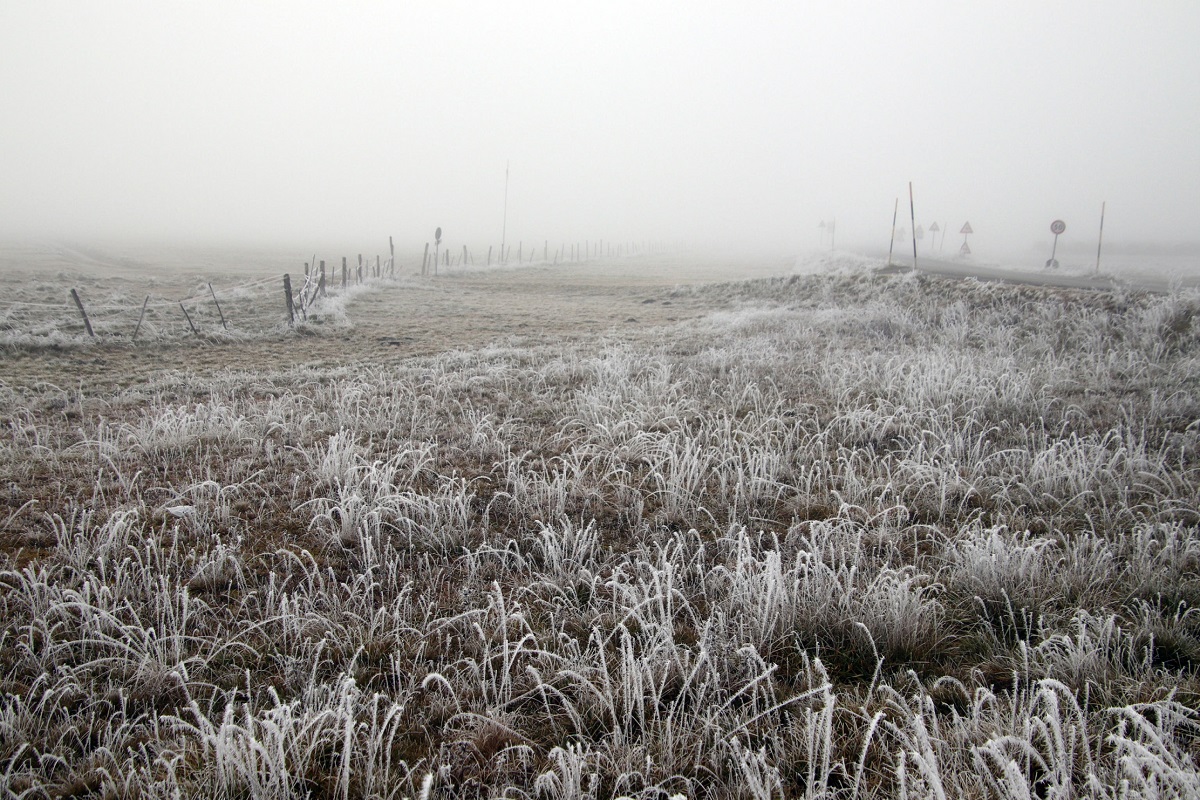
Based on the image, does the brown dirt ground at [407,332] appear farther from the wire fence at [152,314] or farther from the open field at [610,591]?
the open field at [610,591]

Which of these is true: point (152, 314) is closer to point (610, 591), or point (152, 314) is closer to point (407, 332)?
point (407, 332)

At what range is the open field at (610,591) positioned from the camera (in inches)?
81.1

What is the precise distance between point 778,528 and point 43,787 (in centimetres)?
381

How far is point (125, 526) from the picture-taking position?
3.82 metres

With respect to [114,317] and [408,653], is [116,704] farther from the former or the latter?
[114,317]

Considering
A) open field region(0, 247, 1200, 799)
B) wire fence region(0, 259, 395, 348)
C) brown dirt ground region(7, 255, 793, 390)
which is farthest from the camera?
wire fence region(0, 259, 395, 348)

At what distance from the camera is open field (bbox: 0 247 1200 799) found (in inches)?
81.1

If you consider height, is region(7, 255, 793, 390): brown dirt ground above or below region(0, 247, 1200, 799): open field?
above

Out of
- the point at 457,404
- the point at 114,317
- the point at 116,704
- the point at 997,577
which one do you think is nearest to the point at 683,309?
the point at 457,404

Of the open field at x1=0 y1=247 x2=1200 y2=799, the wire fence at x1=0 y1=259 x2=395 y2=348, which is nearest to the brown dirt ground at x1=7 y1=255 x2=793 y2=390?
the wire fence at x1=0 y1=259 x2=395 y2=348

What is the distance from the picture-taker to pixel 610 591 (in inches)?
130

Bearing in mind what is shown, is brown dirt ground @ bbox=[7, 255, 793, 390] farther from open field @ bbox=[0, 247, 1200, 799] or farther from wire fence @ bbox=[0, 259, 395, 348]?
open field @ bbox=[0, 247, 1200, 799]

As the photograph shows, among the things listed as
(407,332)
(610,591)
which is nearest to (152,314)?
(407,332)

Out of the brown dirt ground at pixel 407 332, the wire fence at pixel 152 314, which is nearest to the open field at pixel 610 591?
the brown dirt ground at pixel 407 332
